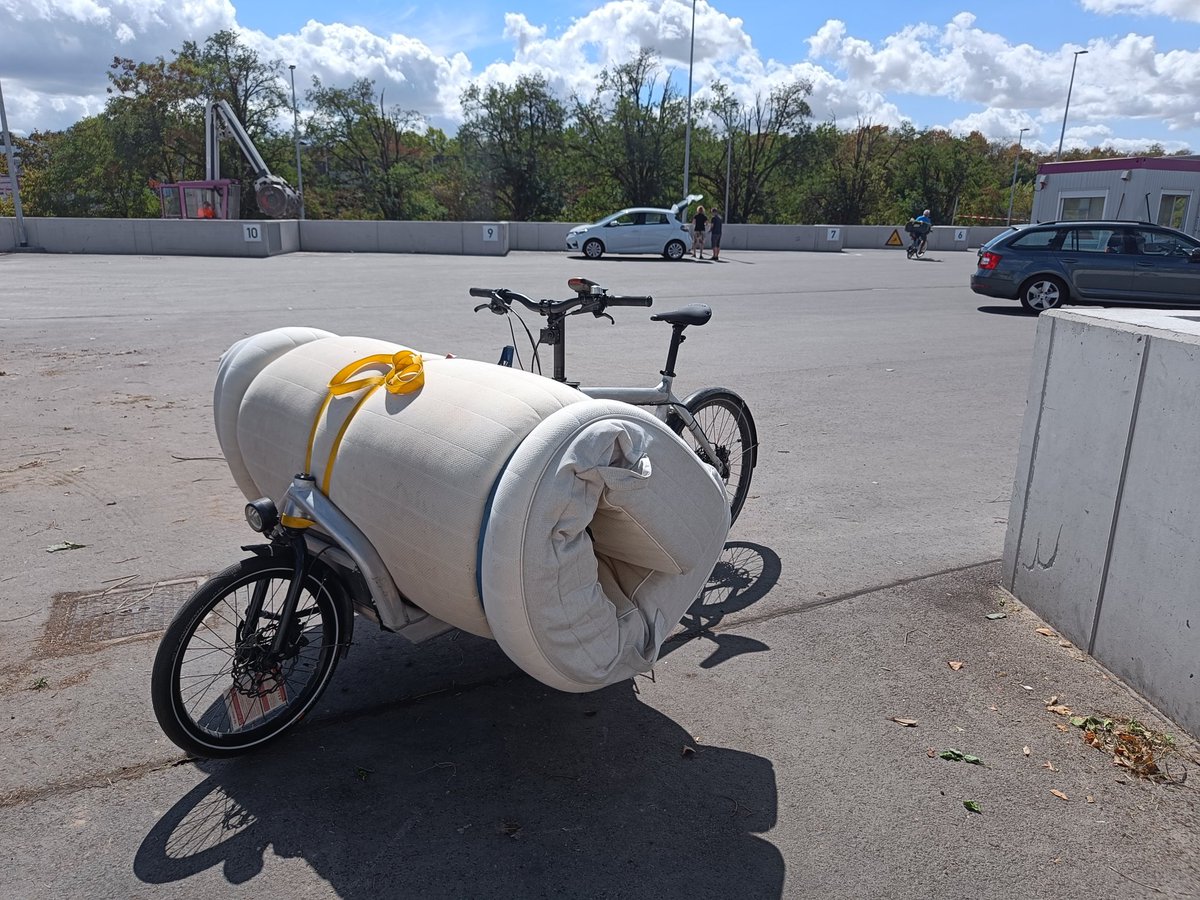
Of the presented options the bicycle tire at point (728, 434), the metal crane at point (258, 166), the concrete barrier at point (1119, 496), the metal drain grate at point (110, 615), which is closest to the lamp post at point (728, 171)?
the metal crane at point (258, 166)

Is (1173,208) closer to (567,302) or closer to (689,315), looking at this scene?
(689,315)

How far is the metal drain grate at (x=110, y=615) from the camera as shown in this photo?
3.86 meters

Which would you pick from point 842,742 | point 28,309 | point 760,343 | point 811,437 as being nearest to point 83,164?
point 28,309

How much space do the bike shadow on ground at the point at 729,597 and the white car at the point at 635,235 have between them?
24732 millimetres

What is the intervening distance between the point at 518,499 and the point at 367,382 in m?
0.85

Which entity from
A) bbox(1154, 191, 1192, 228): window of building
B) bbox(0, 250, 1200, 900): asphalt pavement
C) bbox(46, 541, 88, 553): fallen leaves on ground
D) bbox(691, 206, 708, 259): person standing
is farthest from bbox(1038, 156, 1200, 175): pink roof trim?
bbox(46, 541, 88, 553): fallen leaves on ground

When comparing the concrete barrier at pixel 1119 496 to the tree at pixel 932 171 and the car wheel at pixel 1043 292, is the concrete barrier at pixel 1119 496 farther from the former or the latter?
the tree at pixel 932 171

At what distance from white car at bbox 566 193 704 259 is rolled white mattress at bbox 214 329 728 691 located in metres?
26.1

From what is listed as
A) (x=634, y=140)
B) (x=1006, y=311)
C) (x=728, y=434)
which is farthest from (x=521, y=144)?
(x=728, y=434)

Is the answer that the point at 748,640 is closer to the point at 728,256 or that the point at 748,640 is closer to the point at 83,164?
the point at 728,256

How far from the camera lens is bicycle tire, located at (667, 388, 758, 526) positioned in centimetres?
490

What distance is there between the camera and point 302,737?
3285mm

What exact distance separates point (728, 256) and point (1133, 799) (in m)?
29.1

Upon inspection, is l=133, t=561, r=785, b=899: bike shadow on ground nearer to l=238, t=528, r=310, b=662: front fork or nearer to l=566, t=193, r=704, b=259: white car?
l=238, t=528, r=310, b=662: front fork
